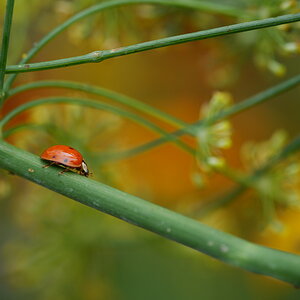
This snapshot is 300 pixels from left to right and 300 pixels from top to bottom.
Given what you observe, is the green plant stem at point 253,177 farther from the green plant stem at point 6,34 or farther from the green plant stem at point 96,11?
the green plant stem at point 6,34

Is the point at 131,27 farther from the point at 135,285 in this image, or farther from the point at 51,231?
the point at 135,285

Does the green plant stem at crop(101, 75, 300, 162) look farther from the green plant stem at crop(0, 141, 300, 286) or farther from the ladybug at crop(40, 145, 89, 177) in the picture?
the green plant stem at crop(0, 141, 300, 286)

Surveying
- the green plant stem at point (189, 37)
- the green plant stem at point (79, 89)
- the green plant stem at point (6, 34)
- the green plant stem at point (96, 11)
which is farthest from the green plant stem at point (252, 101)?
the green plant stem at point (6, 34)

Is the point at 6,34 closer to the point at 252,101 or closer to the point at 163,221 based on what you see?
the point at 163,221

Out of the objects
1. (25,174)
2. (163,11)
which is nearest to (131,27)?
(163,11)

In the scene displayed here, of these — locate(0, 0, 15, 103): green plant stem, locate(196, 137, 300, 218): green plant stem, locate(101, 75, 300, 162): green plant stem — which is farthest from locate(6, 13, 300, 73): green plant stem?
locate(196, 137, 300, 218): green plant stem

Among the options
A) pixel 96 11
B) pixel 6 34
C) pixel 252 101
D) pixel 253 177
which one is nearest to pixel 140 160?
pixel 253 177
